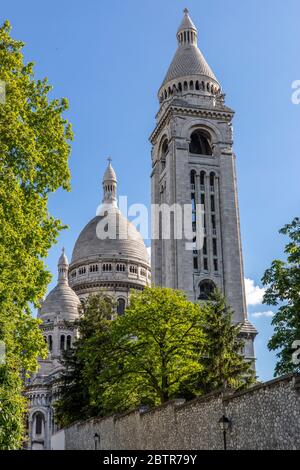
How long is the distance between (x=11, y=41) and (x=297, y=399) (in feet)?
51.7

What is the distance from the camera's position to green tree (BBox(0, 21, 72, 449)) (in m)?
20.1

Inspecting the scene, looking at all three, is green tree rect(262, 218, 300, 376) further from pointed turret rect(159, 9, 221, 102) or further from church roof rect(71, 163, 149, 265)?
church roof rect(71, 163, 149, 265)

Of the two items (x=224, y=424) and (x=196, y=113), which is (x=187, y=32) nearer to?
(x=196, y=113)

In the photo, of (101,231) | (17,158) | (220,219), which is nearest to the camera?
(17,158)

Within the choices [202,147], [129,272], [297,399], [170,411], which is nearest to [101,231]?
[129,272]

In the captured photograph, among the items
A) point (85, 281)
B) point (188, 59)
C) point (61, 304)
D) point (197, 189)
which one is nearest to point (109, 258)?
point (85, 281)

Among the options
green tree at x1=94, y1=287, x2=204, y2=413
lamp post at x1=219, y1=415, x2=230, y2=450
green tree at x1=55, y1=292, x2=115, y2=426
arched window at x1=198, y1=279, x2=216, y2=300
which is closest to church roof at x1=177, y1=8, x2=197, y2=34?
arched window at x1=198, y1=279, x2=216, y2=300

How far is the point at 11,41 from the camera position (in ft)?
75.0

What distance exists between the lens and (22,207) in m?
22.0

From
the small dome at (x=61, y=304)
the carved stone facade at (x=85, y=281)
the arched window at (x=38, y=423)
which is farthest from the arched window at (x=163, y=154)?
the arched window at (x=38, y=423)

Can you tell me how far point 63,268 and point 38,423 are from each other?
2765 centimetres

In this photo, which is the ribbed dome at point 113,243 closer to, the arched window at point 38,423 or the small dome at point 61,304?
the small dome at point 61,304

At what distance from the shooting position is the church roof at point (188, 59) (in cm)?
7588
